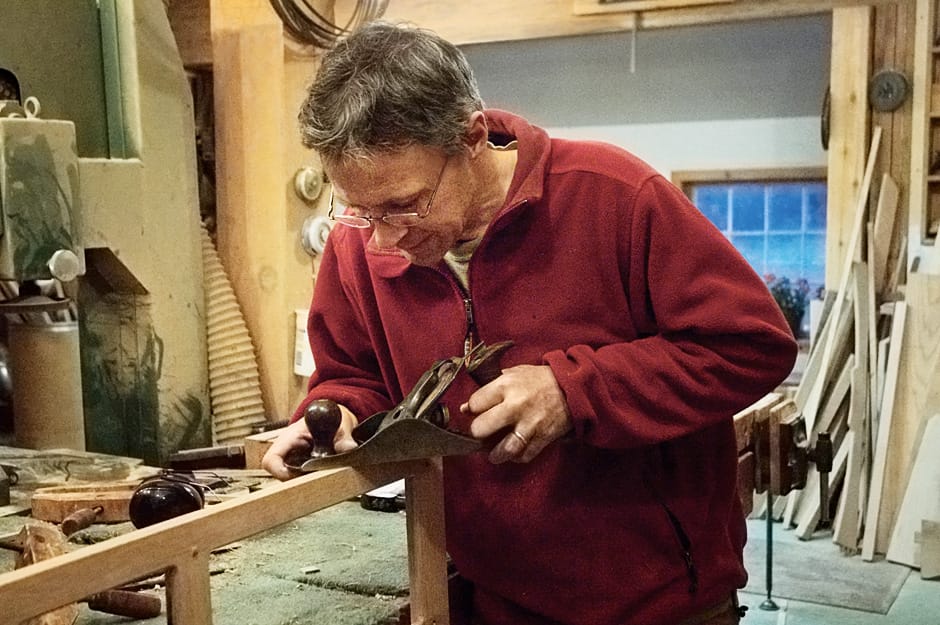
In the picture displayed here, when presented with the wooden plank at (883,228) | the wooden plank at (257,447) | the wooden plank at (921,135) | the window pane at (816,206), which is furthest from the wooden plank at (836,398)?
the wooden plank at (257,447)

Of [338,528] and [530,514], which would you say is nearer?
[530,514]

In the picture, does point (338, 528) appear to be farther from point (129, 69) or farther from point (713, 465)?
point (129, 69)

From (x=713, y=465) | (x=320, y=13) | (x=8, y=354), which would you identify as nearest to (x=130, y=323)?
(x=8, y=354)

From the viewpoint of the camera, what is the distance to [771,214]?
508cm

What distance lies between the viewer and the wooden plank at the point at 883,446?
3768 mm

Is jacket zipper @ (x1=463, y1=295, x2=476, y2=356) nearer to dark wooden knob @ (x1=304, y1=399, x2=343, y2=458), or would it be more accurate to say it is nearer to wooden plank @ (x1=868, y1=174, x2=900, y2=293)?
dark wooden knob @ (x1=304, y1=399, x2=343, y2=458)

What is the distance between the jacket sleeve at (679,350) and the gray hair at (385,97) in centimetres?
26

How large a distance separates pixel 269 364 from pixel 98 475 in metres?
0.63

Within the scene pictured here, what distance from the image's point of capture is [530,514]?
1318 millimetres

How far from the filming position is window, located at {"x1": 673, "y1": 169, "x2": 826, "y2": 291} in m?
4.99

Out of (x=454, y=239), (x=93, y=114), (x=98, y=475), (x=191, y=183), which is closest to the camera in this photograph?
(x=454, y=239)

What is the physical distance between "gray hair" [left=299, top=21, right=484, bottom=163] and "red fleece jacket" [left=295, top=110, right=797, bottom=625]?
5.9 inches

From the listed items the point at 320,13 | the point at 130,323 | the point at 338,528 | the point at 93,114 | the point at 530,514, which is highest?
the point at 320,13

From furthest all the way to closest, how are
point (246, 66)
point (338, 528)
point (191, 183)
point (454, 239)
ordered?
point (246, 66) < point (191, 183) < point (338, 528) < point (454, 239)
